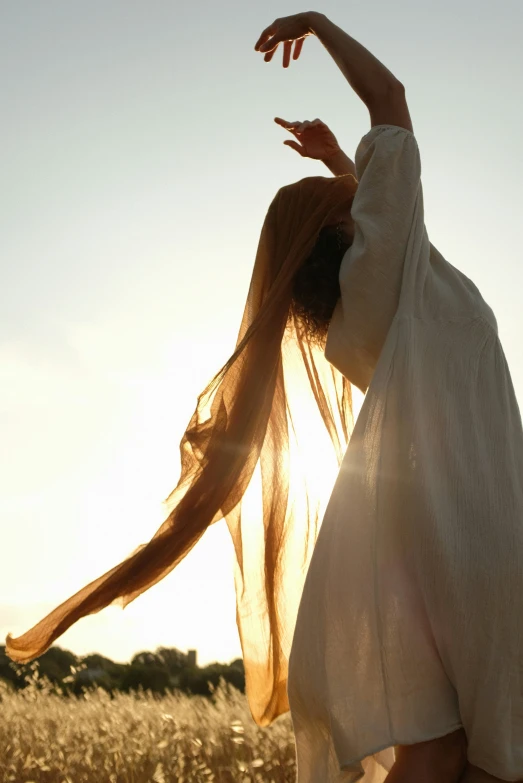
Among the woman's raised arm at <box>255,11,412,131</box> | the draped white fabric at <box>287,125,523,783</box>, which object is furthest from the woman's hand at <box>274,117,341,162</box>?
the draped white fabric at <box>287,125,523,783</box>

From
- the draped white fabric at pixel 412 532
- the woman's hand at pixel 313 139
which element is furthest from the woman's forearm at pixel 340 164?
the draped white fabric at pixel 412 532

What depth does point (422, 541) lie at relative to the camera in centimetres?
227

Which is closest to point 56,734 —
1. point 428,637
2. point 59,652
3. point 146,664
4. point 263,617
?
point 263,617

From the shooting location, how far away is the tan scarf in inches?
99.7

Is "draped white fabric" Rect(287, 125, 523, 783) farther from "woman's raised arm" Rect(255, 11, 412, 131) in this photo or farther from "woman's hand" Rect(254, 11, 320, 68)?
"woman's hand" Rect(254, 11, 320, 68)

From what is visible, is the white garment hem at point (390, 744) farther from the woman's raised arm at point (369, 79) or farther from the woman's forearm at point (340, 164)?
the woman's forearm at point (340, 164)

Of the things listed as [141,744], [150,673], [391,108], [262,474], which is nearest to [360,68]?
[391,108]

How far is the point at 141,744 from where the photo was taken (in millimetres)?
4070

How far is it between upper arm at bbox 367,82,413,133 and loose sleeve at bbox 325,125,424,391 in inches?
2.0

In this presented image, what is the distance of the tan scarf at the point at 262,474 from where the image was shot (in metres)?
2.53

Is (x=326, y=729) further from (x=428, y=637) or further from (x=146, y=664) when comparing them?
(x=146, y=664)

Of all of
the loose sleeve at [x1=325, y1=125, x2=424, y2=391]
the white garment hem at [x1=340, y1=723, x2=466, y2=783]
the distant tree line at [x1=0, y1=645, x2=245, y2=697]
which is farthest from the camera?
the distant tree line at [x1=0, y1=645, x2=245, y2=697]

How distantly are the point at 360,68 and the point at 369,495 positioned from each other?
1.26 metres

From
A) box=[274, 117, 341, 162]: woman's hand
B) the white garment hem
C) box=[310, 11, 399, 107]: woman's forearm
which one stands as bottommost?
the white garment hem
